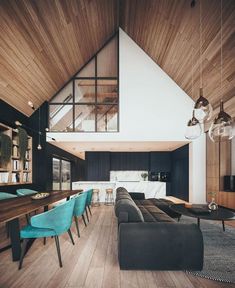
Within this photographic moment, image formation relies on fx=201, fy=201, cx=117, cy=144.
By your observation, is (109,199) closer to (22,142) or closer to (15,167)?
(15,167)

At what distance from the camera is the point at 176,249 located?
233 centimetres

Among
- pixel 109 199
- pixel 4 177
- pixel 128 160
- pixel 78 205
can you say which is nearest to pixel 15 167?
pixel 4 177

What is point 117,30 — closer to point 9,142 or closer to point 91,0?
point 91,0

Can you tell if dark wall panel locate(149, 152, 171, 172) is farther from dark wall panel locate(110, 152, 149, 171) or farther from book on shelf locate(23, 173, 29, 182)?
book on shelf locate(23, 173, 29, 182)

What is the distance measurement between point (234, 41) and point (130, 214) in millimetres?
4332

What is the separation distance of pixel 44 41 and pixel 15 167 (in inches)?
133

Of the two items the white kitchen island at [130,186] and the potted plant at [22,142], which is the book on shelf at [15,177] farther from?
the white kitchen island at [130,186]

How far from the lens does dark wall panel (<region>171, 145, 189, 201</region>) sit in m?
8.42

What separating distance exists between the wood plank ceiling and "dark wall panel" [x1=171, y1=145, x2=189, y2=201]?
554 centimetres

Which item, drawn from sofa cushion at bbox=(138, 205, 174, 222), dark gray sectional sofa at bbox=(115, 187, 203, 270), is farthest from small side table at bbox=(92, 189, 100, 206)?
dark gray sectional sofa at bbox=(115, 187, 203, 270)

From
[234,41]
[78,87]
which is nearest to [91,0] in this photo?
[78,87]

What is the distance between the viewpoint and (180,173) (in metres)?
9.24

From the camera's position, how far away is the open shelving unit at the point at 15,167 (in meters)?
5.00

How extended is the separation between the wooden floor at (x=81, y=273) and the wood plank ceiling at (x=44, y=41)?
382 centimetres
